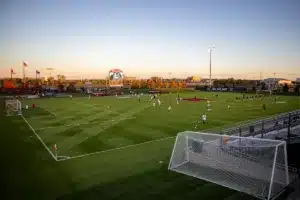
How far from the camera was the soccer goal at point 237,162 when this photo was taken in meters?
11.4

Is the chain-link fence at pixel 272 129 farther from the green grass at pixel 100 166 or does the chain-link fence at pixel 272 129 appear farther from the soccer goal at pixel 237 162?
the green grass at pixel 100 166

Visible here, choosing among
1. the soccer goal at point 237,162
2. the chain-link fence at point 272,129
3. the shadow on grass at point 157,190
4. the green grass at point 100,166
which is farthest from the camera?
the chain-link fence at point 272,129

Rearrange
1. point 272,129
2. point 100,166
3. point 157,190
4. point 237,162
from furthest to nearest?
1. point 272,129
2. point 100,166
3. point 237,162
4. point 157,190

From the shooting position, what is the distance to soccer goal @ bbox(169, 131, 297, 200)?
1140cm

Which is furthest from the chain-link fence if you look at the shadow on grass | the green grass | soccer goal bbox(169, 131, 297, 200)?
the green grass

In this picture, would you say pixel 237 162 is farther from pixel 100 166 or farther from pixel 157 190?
pixel 100 166

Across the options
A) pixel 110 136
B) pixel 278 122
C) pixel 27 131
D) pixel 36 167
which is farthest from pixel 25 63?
pixel 278 122

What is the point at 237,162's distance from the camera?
13.4m

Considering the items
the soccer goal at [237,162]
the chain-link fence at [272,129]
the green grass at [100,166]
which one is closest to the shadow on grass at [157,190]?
the green grass at [100,166]

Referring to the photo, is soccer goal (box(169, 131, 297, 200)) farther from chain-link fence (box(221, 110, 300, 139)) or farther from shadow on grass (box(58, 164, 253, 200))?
chain-link fence (box(221, 110, 300, 139))

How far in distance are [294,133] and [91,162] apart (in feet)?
42.4

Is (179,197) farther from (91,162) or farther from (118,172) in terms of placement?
(91,162)

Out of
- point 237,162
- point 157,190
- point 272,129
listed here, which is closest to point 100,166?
point 157,190

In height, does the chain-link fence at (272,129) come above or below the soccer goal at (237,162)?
above
